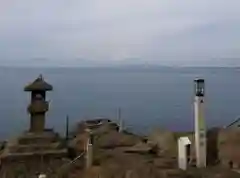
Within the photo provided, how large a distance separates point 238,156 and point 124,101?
160 ft

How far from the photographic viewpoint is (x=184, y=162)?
1099 centimetres

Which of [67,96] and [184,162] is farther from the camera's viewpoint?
[67,96]

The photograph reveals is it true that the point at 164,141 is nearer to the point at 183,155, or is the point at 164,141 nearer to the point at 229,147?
the point at 229,147

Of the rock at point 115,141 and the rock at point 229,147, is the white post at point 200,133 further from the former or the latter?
the rock at point 115,141

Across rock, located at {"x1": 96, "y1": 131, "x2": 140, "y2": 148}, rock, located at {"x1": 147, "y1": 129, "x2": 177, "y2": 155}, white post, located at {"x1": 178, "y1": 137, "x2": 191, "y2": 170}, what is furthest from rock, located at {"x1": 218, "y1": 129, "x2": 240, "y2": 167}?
rock, located at {"x1": 96, "y1": 131, "x2": 140, "y2": 148}

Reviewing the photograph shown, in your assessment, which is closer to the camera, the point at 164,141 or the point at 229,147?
the point at 229,147

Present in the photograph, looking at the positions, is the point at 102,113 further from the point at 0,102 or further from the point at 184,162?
the point at 184,162

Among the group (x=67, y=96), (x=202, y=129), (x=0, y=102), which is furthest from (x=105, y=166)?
(x=67, y=96)

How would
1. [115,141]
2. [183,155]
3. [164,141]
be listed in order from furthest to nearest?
[115,141] → [164,141] → [183,155]

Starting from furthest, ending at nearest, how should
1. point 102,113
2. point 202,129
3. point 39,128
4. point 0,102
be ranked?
point 0,102 < point 102,113 < point 39,128 < point 202,129

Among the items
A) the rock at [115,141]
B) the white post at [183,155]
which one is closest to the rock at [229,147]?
the white post at [183,155]

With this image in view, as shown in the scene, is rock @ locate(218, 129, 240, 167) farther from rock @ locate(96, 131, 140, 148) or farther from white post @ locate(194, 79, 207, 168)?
rock @ locate(96, 131, 140, 148)

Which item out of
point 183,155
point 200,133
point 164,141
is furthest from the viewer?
point 164,141

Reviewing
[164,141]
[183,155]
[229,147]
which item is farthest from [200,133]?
[164,141]
